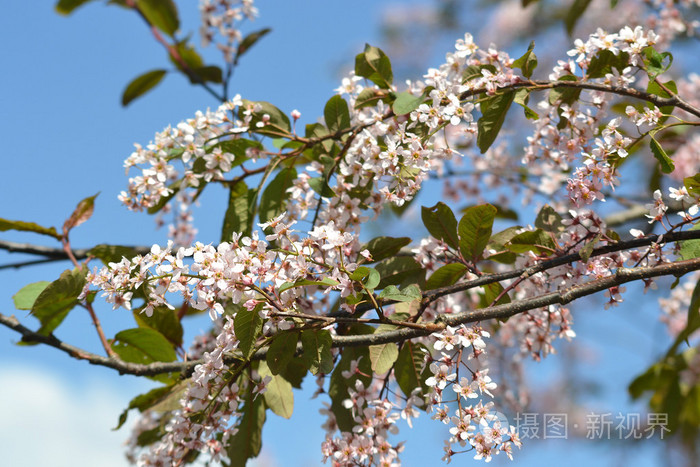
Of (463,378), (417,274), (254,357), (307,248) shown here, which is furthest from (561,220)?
(254,357)

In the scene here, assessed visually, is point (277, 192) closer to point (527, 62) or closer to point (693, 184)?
point (527, 62)

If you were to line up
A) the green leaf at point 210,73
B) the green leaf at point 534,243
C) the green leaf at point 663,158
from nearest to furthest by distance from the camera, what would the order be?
the green leaf at point 663,158 → the green leaf at point 534,243 → the green leaf at point 210,73

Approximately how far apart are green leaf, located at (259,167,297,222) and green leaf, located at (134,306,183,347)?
45 centimetres

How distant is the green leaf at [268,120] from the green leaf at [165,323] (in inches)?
23.6

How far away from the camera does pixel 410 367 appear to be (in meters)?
1.50

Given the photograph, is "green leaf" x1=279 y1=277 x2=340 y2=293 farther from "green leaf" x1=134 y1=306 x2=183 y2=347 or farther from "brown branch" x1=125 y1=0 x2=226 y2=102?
"brown branch" x1=125 y1=0 x2=226 y2=102

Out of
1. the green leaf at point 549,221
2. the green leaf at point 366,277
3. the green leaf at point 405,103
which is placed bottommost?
the green leaf at point 366,277

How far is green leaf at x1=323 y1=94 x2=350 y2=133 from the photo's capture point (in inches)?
65.1

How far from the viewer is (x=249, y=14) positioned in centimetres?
292

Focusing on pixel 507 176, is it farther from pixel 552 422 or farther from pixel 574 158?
pixel 574 158

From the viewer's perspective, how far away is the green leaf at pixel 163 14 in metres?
2.80

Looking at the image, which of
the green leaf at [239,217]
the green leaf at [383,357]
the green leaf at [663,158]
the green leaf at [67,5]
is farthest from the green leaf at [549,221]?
the green leaf at [67,5]

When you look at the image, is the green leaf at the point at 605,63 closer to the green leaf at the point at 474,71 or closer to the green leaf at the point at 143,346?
the green leaf at the point at 474,71

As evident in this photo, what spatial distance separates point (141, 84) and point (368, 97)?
1.58 metres
